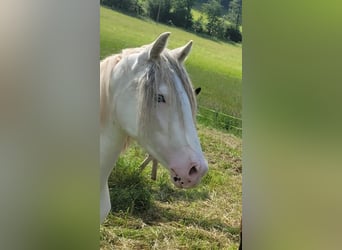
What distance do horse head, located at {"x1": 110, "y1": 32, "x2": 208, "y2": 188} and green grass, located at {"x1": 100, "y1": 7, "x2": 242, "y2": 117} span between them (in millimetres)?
64

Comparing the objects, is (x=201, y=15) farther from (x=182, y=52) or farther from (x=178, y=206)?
(x=178, y=206)

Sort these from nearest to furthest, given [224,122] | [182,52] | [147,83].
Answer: [147,83]
[182,52]
[224,122]

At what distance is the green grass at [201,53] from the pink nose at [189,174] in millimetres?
268

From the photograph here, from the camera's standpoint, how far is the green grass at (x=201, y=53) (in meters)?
1.93

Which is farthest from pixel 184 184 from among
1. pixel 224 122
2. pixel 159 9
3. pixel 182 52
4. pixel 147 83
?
pixel 159 9

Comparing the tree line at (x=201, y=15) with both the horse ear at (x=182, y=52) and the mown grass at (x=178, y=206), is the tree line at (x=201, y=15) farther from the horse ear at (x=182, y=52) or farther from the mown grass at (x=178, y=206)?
the mown grass at (x=178, y=206)

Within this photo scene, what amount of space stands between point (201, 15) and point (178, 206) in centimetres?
81

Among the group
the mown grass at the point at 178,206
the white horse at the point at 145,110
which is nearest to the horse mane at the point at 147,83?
the white horse at the point at 145,110

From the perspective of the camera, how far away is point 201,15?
2098mm
